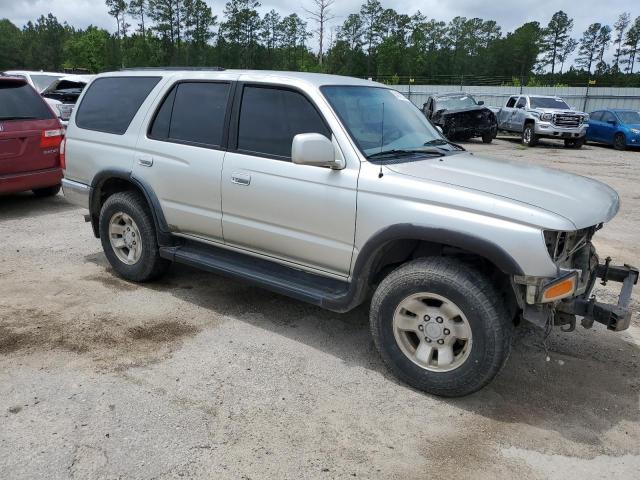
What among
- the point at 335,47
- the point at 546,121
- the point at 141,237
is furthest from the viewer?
the point at 335,47

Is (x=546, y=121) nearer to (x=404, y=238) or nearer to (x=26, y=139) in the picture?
(x=26, y=139)

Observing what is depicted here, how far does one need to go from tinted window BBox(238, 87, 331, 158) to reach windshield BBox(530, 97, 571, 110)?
62.7 feet

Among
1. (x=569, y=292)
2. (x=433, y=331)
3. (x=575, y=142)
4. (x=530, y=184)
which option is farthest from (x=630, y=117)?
(x=433, y=331)

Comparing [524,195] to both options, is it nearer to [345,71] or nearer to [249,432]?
[249,432]

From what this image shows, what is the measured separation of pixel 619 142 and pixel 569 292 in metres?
20.4

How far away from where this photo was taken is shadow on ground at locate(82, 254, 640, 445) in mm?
3414

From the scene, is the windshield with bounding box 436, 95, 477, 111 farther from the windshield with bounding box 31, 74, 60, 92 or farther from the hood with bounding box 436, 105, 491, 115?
the windshield with bounding box 31, 74, 60, 92

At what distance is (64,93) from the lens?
1456cm

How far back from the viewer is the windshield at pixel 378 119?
13.0ft

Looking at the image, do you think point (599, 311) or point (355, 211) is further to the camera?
point (355, 211)

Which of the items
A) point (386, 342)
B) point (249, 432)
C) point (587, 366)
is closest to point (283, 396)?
point (249, 432)

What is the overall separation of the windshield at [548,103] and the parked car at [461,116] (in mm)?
1776

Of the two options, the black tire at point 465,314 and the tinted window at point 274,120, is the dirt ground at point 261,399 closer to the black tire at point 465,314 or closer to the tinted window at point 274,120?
the black tire at point 465,314

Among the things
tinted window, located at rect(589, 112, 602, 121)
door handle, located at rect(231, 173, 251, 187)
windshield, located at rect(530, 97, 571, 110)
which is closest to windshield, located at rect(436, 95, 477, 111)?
windshield, located at rect(530, 97, 571, 110)
